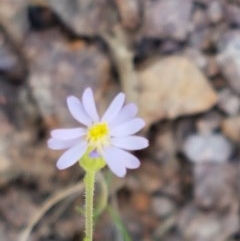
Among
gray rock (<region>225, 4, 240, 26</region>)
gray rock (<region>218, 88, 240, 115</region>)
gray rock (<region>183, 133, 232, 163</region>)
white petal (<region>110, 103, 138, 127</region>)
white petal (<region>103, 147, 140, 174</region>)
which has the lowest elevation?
white petal (<region>103, 147, 140, 174</region>)

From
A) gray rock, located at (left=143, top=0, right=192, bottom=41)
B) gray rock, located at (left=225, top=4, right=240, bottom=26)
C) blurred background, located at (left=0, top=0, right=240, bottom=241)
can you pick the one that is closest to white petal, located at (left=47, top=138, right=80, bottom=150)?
blurred background, located at (left=0, top=0, right=240, bottom=241)

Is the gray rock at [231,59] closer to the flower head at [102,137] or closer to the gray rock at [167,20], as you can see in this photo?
the gray rock at [167,20]

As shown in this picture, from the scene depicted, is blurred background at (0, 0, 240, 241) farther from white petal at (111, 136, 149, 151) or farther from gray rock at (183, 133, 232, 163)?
white petal at (111, 136, 149, 151)

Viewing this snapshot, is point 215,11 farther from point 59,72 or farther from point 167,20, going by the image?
point 59,72

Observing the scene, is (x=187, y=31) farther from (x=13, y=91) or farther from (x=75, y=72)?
(x=13, y=91)

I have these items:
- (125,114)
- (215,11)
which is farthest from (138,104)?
(125,114)
